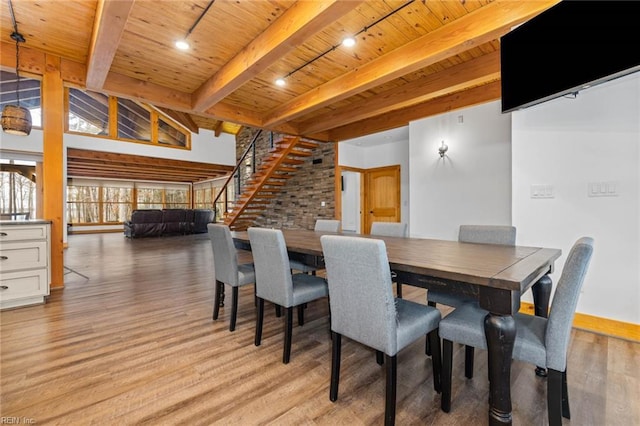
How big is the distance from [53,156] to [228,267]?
9.57 ft

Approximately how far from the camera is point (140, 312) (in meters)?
2.89

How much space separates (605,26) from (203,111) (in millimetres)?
4462

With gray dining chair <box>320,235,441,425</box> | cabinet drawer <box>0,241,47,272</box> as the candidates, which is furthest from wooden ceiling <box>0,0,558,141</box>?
cabinet drawer <box>0,241,47,272</box>

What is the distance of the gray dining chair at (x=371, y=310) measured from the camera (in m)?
1.33

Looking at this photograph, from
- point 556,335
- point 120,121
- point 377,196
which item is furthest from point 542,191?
point 120,121

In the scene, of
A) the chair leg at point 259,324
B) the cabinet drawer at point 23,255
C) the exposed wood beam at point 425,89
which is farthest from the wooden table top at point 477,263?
the cabinet drawer at point 23,255

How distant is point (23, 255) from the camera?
2957mm

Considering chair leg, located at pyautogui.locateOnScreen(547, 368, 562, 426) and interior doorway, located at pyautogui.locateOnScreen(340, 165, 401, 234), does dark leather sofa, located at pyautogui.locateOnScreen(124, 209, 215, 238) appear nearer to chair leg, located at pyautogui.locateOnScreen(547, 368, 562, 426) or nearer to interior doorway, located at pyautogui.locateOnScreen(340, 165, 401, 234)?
interior doorway, located at pyautogui.locateOnScreen(340, 165, 401, 234)

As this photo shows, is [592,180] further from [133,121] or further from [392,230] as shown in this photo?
[133,121]

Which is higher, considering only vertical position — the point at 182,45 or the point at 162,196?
the point at 182,45

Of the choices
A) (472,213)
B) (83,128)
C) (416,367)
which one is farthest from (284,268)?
(83,128)

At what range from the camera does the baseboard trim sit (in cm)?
224

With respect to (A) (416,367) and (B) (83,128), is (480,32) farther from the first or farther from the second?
(B) (83,128)

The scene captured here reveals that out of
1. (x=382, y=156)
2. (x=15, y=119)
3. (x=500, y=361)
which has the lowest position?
(x=500, y=361)
